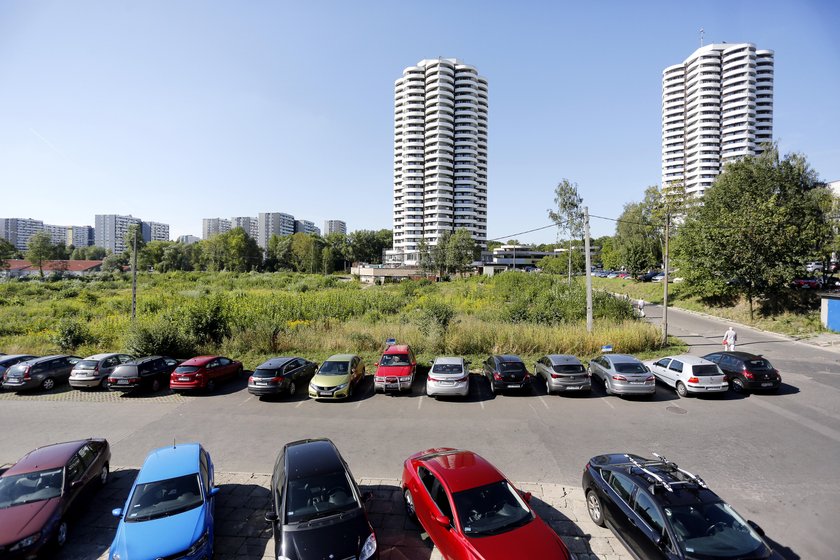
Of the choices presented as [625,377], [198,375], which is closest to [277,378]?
[198,375]

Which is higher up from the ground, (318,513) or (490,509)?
(490,509)

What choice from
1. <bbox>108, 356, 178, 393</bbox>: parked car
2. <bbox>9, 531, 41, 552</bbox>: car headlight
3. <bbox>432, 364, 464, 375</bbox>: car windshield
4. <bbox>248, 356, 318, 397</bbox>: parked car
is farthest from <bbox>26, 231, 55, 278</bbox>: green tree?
<bbox>9, 531, 41, 552</bbox>: car headlight

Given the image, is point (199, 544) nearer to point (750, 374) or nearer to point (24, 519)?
point (24, 519)

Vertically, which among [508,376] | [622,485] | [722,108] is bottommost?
[508,376]

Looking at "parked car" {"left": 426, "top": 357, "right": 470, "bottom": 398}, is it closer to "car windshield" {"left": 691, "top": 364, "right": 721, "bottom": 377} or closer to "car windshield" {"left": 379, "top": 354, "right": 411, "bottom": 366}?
"car windshield" {"left": 379, "top": 354, "right": 411, "bottom": 366}

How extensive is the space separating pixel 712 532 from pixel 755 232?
3247 cm

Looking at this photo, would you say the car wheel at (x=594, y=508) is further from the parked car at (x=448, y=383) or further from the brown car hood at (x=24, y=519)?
the brown car hood at (x=24, y=519)

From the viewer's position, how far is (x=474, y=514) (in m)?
6.23

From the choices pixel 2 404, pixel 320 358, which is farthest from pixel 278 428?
pixel 2 404

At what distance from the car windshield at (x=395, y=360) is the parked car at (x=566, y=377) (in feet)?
18.1

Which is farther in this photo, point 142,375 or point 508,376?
point 142,375

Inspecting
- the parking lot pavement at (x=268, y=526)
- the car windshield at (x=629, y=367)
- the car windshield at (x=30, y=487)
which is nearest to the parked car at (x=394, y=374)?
the parking lot pavement at (x=268, y=526)

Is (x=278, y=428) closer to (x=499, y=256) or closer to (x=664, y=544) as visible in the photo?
(x=664, y=544)

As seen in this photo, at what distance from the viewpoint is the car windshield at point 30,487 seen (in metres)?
7.30
